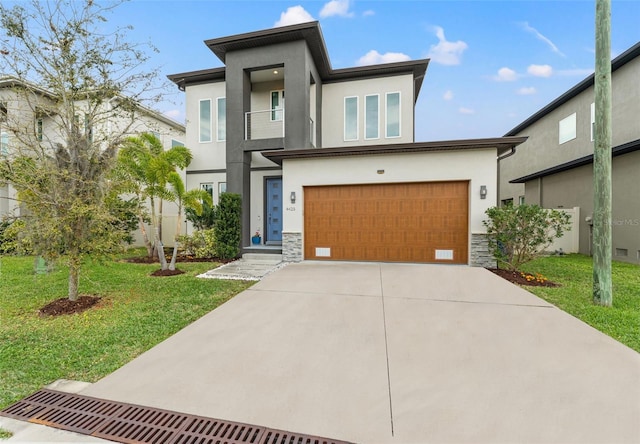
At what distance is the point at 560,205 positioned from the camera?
12.1 metres

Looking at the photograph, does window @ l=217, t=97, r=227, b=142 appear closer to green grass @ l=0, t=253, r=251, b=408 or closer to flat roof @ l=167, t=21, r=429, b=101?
flat roof @ l=167, t=21, r=429, b=101

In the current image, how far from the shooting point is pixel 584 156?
11672 mm

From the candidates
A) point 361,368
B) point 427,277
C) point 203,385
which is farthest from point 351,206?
point 203,385

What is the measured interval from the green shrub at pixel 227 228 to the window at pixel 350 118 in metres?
5.25

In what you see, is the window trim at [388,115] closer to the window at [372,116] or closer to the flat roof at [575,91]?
the window at [372,116]

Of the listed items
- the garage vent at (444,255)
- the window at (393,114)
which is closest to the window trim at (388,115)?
the window at (393,114)

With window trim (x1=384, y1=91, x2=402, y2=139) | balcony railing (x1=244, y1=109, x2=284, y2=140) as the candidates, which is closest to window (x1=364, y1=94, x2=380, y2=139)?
window trim (x1=384, y1=91, x2=402, y2=139)

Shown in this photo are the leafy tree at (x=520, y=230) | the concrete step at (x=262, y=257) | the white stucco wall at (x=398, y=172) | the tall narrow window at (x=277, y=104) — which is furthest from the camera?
the tall narrow window at (x=277, y=104)

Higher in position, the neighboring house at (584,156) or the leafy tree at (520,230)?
the neighboring house at (584,156)

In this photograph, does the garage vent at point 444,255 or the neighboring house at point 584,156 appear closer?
the garage vent at point 444,255

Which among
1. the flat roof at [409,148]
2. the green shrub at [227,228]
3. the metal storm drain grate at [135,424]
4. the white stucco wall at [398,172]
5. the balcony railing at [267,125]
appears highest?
the balcony railing at [267,125]

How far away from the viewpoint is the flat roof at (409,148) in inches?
280

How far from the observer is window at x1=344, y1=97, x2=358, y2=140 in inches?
434

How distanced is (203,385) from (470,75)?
1597cm
